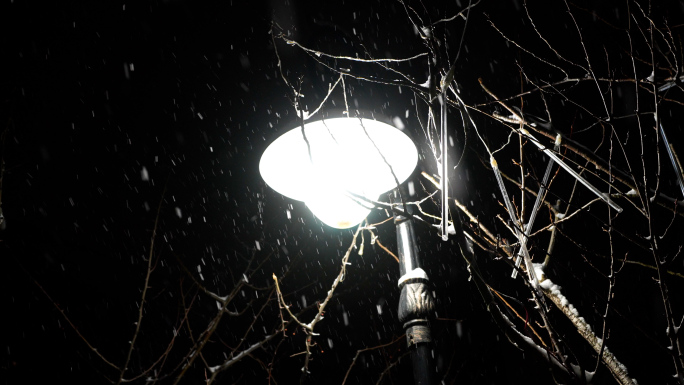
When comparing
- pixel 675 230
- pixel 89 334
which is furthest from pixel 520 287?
pixel 89 334

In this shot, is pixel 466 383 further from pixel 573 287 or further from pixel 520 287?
pixel 573 287

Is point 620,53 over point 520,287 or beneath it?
beneath

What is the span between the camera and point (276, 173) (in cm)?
354

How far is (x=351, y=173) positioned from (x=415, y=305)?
3.23 ft

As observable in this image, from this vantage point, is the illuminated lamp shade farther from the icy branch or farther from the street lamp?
the icy branch

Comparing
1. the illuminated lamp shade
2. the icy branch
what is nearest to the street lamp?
the illuminated lamp shade

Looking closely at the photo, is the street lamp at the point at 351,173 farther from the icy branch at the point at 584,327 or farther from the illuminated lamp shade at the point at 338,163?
the icy branch at the point at 584,327

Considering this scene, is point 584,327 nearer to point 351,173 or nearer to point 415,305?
point 415,305

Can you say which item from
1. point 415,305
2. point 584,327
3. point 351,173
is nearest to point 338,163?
point 351,173

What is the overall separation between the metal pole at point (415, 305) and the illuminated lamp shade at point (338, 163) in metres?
0.37

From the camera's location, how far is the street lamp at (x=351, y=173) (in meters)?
3.13

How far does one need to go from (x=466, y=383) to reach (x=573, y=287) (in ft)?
19.3

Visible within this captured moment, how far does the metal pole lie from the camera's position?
9.14ft

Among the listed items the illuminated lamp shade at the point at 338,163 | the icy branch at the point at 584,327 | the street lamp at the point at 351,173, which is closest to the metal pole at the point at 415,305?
the street lamp at the point at 351,173
